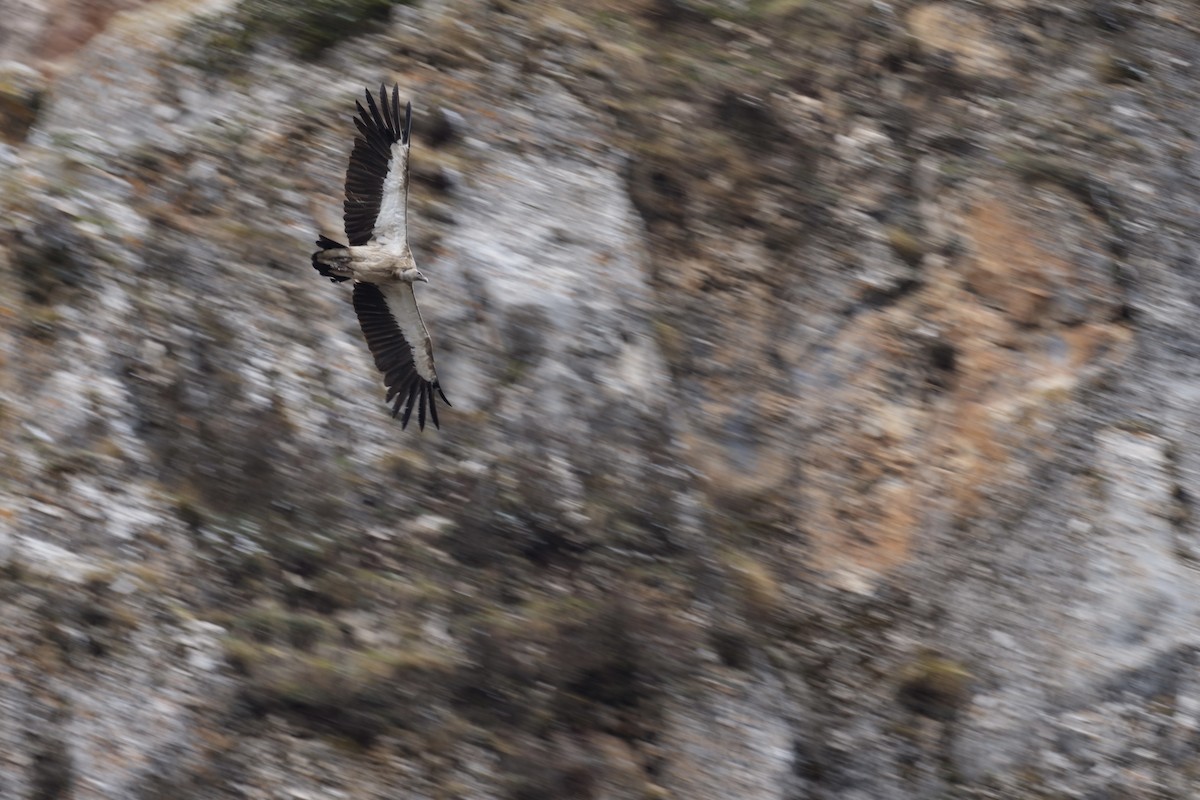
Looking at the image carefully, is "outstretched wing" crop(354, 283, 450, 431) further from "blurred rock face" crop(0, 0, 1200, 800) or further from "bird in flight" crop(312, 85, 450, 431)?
"blurred rock face" crop(0, 0, 1200, 800)

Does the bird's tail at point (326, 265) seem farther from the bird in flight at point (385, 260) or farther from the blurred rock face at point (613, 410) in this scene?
the blurred rock face at point (613, 410)

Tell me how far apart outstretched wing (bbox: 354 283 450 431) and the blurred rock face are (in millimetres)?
604

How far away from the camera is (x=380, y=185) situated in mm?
8820

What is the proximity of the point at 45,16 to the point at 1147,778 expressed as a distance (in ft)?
35.1

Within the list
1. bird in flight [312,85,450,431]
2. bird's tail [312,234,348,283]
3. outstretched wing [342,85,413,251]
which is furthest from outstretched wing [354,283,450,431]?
outstretched wing [342,85,413,251]

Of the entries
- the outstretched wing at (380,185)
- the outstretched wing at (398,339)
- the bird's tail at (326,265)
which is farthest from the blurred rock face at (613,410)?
the outstretched wing at (380,185)

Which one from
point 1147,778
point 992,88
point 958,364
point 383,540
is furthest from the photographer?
point 992,88

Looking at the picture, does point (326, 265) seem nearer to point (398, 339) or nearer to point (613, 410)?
point (398, 339)

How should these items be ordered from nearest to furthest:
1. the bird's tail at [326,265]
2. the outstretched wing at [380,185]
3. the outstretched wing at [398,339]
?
1. the outstretched wing at [380,185]
2. the bird's tail at [326,265]
3. the outstretched wing at [398,339]

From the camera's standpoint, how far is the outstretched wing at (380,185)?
8711 mm

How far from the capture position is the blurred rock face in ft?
28.6

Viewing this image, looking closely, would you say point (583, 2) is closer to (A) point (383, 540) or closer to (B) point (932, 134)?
(B) point (932, 134)

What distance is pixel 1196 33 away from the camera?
39.1 ft

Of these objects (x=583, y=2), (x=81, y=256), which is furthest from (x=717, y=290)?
(x=81, y=256)
